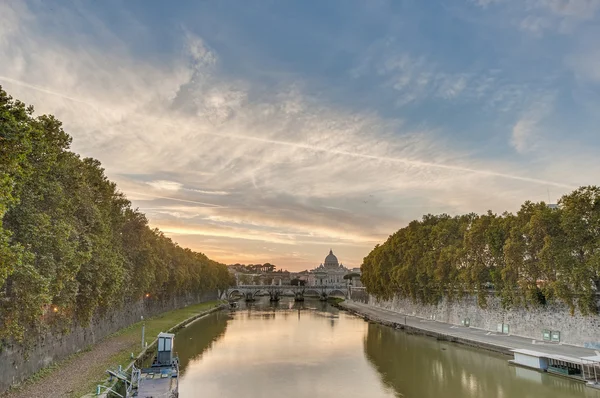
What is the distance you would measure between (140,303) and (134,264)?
1503cm

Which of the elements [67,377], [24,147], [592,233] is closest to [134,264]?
[67,377]

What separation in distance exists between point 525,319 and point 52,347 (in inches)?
1539

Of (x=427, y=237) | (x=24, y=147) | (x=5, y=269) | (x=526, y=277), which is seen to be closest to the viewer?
(x=5, y=269)

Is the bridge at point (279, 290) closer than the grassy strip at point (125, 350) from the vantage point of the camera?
No

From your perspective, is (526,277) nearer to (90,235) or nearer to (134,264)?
(90,235)

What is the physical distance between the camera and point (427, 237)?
60.4m

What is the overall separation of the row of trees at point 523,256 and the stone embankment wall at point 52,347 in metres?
35.5

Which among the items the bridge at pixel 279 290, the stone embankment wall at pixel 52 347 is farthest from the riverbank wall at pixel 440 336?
the bridge at pixel 279 290

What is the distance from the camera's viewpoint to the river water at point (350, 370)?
2505 cm

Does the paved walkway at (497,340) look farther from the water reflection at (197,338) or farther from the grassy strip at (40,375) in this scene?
the grassy strip at (40,375)

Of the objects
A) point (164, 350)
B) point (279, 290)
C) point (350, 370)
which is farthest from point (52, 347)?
point (279, 290)

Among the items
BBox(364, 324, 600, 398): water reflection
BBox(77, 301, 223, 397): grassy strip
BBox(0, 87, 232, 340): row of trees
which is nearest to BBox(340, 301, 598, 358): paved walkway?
BBox(364, 324, 600, 398): water reflection

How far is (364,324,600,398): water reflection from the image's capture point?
81.9 ft

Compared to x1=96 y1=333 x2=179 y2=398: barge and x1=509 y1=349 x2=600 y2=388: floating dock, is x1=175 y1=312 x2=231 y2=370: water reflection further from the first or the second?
x1=509 y1=349 x2=600 y2=388: floating dock
